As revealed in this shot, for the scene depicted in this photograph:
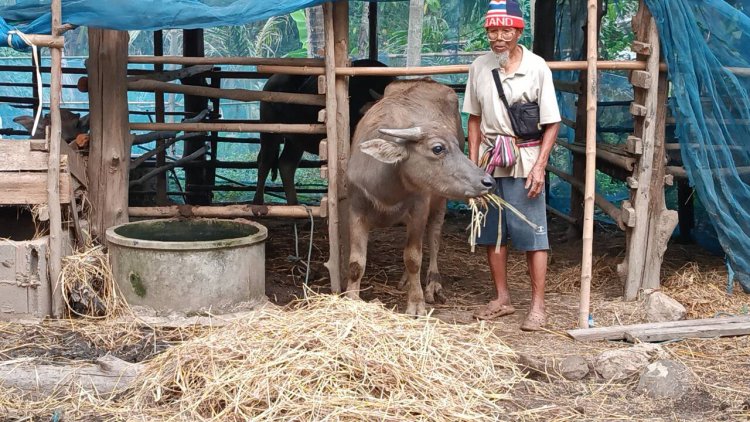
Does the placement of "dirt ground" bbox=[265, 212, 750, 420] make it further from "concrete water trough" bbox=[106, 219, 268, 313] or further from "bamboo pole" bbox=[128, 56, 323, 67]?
"bamboo pole" bbox=[128, 56, 323, 67]

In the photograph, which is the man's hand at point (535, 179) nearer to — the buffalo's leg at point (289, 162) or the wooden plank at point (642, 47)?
the wooden plank at point (642, 47)

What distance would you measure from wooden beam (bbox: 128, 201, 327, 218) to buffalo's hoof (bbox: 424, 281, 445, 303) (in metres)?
0.99

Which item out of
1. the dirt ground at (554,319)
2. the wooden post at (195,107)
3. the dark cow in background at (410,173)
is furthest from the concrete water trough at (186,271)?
the wooden post at (195,107)

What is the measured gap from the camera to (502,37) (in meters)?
5.88

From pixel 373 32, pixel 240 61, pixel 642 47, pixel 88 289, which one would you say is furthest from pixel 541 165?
pixel 373 32

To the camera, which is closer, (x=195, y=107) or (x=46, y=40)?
(x=46, y=40)

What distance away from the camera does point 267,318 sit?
5.21 m

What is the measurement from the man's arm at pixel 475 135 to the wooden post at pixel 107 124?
2459 mm

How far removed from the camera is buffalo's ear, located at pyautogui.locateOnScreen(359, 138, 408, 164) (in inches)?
231

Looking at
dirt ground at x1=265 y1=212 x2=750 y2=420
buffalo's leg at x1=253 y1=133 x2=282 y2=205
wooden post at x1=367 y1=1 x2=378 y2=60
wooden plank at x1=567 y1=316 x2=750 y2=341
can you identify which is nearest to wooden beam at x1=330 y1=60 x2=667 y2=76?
dirt ground at x1=265 y1=212 x2=750 y2=420

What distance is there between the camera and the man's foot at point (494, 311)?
645 cm

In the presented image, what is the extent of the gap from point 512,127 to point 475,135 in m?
0.32

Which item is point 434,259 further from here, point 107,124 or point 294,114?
point 294,114

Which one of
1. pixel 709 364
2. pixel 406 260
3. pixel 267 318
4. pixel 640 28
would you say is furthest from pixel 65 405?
pixel 640 28
